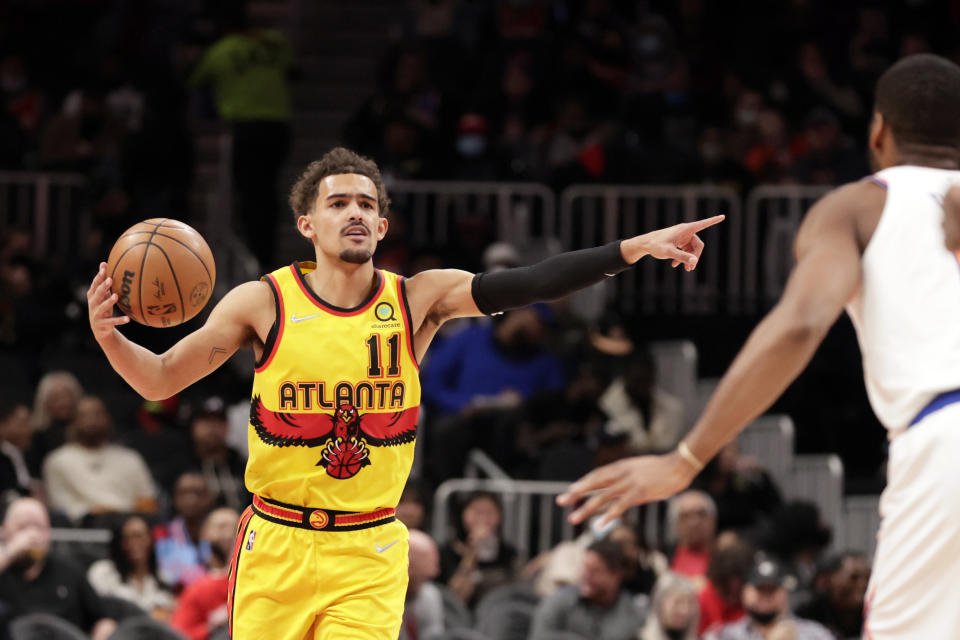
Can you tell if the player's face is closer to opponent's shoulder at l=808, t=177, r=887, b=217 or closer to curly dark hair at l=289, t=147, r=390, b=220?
curly dark hair at l=289, t=147, r=390, b=220

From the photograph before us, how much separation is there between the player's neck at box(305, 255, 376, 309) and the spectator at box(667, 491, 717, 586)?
17.5 feet

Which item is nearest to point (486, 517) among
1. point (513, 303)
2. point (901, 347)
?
point (513, 303)

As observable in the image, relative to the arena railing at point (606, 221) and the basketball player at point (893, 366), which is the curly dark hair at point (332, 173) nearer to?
the basketball player at point (893, 366)

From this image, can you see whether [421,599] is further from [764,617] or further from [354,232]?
[354,232]

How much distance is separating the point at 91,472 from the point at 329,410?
5829mm

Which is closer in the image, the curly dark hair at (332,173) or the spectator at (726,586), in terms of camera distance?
the curly dark hair at (332,173)

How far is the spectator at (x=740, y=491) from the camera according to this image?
11.1m

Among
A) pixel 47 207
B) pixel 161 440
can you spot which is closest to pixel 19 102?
pixel 47 207

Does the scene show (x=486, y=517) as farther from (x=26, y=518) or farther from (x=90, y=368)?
(x=90, y=368)

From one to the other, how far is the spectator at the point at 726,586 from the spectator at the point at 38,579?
146 inches

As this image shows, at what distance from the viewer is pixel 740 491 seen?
1123 centimetres

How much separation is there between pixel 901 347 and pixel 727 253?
10065 millimetres

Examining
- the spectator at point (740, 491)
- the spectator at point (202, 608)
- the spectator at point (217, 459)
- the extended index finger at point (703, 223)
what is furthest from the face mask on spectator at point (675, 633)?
the extended index finger at point (703, 223)

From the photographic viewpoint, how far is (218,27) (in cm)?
1470
